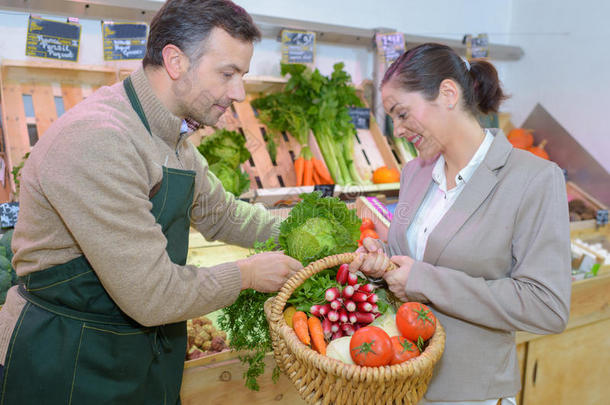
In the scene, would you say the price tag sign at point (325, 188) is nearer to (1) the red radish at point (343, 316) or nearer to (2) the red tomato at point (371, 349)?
(1) the red radish at point (343, 316)

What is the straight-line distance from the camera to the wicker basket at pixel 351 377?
1.25 metres

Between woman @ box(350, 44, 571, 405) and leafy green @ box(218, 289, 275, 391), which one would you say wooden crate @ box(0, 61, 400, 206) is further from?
woman @ box(350, 44, 571, 405)

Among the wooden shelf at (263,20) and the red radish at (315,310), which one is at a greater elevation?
the wooden shelf at (263,20)

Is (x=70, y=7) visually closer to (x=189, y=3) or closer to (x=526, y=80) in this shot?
(x=189, y=3)

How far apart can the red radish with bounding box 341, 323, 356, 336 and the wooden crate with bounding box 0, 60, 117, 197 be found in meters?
2.33


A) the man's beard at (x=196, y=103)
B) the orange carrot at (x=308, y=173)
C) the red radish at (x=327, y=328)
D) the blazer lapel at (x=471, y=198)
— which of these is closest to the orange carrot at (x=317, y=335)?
the red radish at (x=327, y=328)

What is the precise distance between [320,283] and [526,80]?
4.11 meters

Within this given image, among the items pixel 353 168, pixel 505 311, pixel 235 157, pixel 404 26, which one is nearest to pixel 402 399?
pixel 505 311

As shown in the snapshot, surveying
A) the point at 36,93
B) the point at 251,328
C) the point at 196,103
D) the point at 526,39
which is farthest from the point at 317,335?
the point at 526,39

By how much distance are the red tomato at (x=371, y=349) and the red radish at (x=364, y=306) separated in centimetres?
21

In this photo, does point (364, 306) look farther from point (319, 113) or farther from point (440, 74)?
point (319, 113)

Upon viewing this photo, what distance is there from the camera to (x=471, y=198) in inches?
64.4

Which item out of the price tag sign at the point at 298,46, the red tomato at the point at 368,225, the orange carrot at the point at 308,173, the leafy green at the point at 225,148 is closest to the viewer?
the red tomato at the point at 368,225

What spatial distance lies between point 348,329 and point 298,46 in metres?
2.61
